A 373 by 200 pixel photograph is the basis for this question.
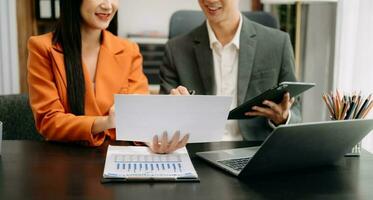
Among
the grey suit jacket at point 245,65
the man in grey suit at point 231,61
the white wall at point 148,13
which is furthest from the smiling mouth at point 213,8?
the white wall at point 148,13

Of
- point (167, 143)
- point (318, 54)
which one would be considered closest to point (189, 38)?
point (167, 143)

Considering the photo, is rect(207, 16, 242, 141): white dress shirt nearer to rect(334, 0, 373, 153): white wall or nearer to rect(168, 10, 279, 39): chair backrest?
rect(168, 10, 279, 39): chair backrest

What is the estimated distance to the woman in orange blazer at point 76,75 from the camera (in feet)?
4.18

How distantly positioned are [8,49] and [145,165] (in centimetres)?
191

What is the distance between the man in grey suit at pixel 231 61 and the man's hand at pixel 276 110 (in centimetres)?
18

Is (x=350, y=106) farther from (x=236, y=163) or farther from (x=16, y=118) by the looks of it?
(x=16, y=118)

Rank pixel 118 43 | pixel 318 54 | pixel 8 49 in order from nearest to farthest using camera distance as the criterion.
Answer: pixel 118 43 → pixel 318 54 → pixel 8 49

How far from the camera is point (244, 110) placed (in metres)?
1.22

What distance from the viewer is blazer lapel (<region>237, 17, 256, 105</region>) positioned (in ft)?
5.15

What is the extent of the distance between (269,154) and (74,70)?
72 cm

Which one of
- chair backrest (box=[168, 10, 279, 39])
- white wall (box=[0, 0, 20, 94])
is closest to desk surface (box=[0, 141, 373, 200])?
chair backrest (box=[168, 10, 279, 39])

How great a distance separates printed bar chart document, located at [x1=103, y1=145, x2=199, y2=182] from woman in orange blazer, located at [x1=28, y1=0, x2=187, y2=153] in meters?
0.15

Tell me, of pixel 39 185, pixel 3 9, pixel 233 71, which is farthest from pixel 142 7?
pixel 39 185

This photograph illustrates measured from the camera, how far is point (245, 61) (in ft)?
5.17
